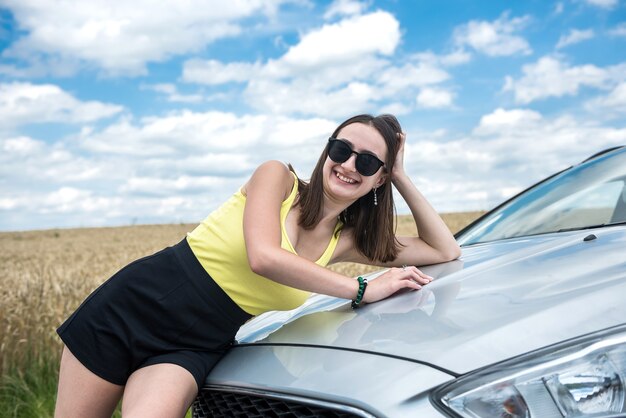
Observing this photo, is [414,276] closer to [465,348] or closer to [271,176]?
[271,176]

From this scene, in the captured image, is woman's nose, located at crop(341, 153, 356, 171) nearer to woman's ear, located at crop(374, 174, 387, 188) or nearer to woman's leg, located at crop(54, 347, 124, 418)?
woman's ear, located at crop(374, 174, 387, 188)

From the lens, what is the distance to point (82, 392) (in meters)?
2.55

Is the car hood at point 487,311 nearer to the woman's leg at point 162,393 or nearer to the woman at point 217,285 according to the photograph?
the woman at point 217,285

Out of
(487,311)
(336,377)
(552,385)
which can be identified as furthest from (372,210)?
(552,385)

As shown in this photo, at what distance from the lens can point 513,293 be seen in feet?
6.58

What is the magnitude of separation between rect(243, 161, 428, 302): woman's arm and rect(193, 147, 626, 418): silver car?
0.07 metres

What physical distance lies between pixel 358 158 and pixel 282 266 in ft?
1.90

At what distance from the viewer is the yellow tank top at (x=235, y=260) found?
2.59 m

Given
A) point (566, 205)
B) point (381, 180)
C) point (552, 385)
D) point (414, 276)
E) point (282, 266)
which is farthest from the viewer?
point (566, 205)

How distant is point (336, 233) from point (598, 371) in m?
1.51

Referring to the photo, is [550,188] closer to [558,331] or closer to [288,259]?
[288,259]

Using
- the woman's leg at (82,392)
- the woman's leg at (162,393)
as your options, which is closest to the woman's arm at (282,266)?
the woman's leg at (162,393)

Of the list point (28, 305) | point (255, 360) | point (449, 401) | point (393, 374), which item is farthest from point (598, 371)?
point (28, 305)

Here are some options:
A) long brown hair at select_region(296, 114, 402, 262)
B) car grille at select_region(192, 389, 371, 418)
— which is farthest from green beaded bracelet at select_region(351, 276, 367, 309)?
car grille at select_region(192, 389, 371, 418)
